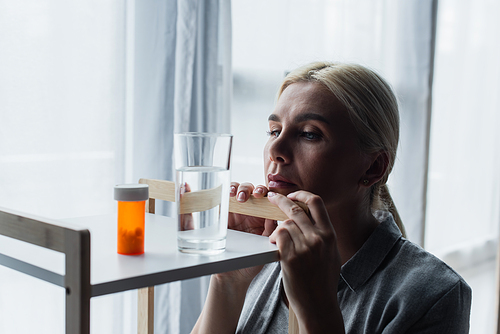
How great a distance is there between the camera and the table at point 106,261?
0.48 m

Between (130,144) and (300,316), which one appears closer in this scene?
(300,316)

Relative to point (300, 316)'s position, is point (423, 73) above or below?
above

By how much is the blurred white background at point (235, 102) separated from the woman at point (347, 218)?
46 centimetres

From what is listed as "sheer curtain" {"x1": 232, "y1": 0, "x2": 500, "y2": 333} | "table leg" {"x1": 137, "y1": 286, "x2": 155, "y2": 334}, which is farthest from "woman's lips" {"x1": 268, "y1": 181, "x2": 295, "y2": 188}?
"sheer curtain" {"x1": 232, "y1": 0, "x2": 500, "y2": 333}

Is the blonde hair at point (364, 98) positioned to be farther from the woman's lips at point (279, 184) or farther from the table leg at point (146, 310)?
the table leg at point (146, 310)

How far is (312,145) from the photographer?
3.10ft

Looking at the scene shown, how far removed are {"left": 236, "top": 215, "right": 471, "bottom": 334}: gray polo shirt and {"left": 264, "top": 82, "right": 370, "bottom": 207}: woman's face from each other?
0.55ft

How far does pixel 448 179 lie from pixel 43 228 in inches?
101

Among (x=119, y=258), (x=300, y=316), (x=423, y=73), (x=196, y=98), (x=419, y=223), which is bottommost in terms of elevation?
(x=419, y=223)

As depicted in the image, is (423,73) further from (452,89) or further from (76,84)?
(76,84)

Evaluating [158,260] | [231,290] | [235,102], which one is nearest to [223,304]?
[231,290]

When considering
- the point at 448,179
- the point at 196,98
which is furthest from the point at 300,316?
the point at 448,179

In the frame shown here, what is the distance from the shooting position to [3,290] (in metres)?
1.12

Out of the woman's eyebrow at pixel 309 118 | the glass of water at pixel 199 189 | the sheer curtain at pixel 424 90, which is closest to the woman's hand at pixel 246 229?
the woman's eyebrow at pixel 309 118
